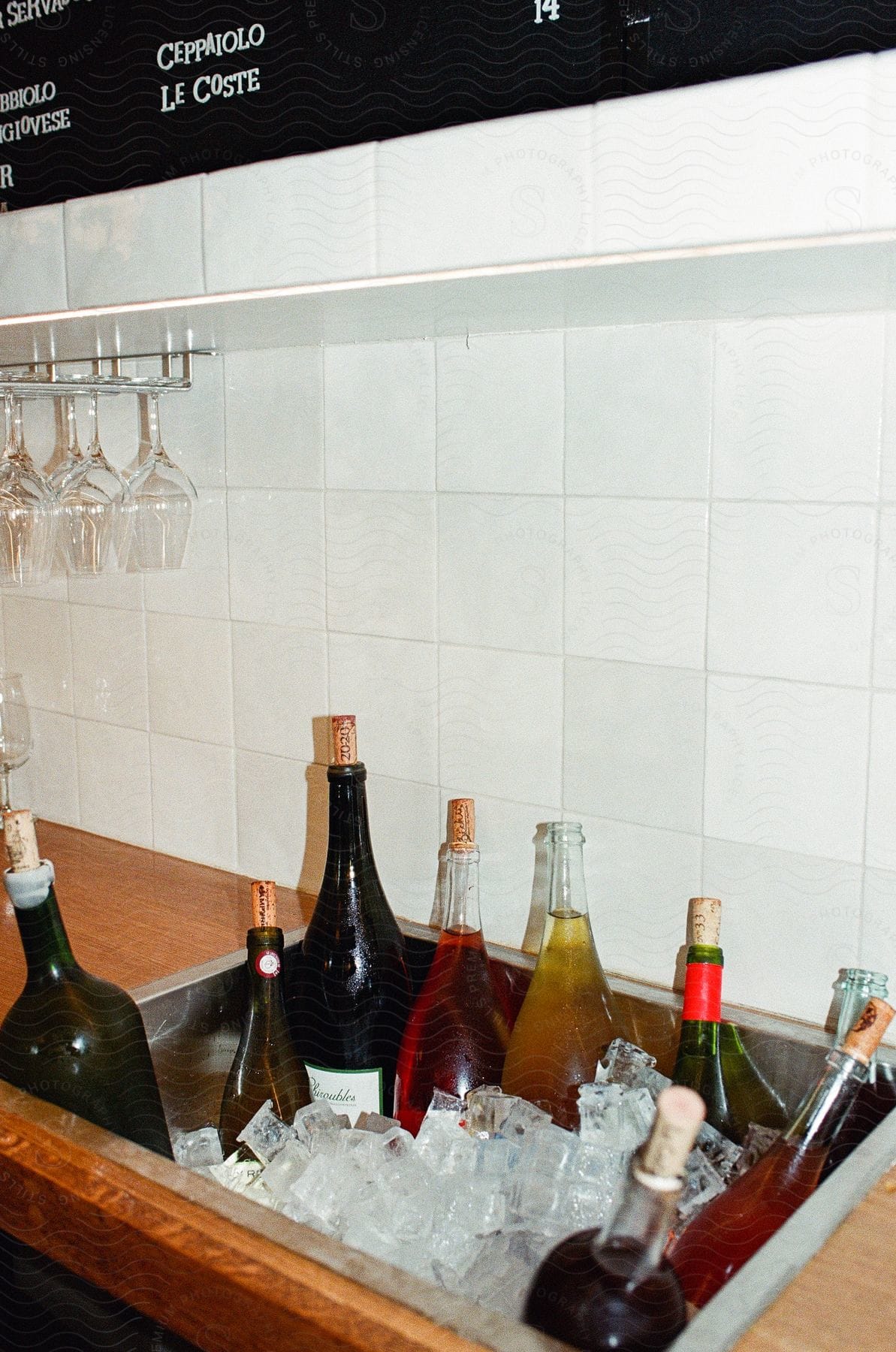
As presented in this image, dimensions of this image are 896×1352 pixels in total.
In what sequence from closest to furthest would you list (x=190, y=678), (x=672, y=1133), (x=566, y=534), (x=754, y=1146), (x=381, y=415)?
1. (x=672, y=1133)
2. (x=754, y=1146)
3. (x=566, y=534)
4. (x=381, y=415)
5. (x=190, y=678)

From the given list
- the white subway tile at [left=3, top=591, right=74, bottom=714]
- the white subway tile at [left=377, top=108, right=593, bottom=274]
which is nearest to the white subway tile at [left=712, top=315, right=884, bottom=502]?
the white subway tile at [left=377, top=108, right=593, bottom=274]

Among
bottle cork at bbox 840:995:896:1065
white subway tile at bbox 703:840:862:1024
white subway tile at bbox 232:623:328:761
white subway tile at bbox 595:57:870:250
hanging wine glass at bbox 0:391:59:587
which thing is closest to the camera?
white subway tile at bbox 595:57:870:250

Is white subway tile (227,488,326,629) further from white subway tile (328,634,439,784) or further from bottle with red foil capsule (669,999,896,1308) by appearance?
bottle with red foil capsule (669,999,896,1308)

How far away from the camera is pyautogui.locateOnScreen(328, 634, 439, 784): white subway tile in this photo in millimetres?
1150

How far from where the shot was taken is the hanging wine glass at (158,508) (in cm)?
116

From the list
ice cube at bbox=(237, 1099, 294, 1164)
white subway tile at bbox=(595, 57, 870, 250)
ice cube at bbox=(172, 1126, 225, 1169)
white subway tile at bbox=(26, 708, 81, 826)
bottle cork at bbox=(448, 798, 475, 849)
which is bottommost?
ice cube at bbox=(172, 1126, 225, 1169)

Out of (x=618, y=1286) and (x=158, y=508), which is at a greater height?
(x=158, y=508)

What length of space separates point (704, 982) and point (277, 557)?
637 millimetres

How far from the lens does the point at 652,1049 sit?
3.26ft

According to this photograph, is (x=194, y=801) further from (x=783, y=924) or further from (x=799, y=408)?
(x=799, y=408)

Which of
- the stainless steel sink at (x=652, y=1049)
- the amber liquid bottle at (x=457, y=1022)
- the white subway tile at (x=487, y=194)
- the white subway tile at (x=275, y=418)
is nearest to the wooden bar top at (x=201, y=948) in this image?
the stainless steel sink at (x=652, y=1049)

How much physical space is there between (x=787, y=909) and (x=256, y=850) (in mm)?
612

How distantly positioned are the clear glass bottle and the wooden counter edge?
1.16ft

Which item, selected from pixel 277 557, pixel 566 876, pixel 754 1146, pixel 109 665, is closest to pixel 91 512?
pixel 277 557
